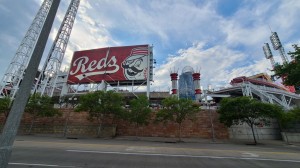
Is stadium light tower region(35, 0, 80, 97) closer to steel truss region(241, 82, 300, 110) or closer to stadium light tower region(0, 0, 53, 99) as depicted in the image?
stadium light tower region(0, 0, 53, 99)

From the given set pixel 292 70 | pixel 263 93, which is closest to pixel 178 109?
pixel 292 70

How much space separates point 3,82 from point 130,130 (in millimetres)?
42794

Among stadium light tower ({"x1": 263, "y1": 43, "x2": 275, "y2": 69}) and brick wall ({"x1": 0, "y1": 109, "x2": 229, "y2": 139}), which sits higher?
stadium light tower ({"x1": 263, "y1": 43, "x2": 275, "y2": 69})

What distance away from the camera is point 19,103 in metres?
3.08

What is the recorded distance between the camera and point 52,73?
50.1 m

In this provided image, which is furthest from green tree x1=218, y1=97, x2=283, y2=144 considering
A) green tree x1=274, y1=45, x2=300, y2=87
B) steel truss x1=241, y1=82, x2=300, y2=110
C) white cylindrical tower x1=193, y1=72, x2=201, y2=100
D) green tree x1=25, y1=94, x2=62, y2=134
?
green tree x1=25, y1=94, x2=62, y2=134

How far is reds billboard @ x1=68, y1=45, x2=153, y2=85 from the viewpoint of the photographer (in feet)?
116

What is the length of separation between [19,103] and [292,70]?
21.8 meters

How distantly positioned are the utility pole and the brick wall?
72.7 ft

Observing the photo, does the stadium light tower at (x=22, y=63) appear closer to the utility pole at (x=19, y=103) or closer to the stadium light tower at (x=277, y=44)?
the utility pole at (x=19, y=103)

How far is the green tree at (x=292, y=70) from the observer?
17.6m

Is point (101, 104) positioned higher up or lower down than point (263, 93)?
Answer: lower down

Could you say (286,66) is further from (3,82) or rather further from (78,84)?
(3,82)

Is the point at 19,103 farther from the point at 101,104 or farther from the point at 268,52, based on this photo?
the point at 268,52
